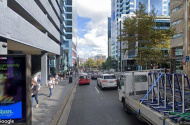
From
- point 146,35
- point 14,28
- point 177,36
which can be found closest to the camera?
point 14,28

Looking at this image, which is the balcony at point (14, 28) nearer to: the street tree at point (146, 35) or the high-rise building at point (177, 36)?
the street tree at point (146, 35)

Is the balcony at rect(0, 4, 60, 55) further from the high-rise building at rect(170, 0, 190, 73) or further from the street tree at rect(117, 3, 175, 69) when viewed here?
the high-rise building at rect(170, 0, 190, 73)

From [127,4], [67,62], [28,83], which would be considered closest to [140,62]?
→ [28,83]

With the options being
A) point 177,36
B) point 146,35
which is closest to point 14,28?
point 146,35

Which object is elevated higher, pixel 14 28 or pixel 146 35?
pixel 146 35

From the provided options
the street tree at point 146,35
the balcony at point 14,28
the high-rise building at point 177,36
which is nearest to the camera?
the balcony at point 14,28

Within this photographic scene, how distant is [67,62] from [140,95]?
162ft

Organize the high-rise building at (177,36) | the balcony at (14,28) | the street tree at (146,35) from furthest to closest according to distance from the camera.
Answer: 1. the high-rise building at (177,36)
2. the street tree at (146,35)
3. the balcony at (14,28)

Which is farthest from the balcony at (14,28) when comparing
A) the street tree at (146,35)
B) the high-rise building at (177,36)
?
the high-rise building at (177,36)

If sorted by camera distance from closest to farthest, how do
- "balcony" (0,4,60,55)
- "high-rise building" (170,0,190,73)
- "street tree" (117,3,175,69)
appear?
"balcony" (0,4,60,55) < "street tree" (117,3,175,69) < "high-rise building" (170,0,190,73)

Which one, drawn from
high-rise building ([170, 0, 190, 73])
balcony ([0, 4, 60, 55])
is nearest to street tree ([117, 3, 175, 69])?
balcony ([0, 4, 60, 55])

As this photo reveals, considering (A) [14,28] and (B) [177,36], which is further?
(B) [177,36]

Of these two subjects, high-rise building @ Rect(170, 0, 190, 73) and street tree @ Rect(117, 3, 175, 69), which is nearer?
street tree @ Rect(117, 3, 175, 69)

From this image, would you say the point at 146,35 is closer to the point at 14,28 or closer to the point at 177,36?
the point at 14,28
